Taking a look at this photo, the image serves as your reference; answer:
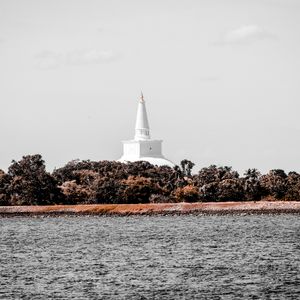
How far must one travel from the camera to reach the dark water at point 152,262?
57312mm

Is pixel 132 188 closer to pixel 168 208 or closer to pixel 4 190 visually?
pixel 168 208

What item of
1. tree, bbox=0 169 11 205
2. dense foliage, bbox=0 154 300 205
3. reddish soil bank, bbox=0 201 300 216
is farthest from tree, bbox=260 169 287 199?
tree, bbox=0 169 11 205

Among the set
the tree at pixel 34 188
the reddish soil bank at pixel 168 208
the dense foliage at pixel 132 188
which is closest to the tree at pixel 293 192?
the dense foliage at pixel 132 188

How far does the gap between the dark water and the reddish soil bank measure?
31.6 metres

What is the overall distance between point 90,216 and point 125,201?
6624 millimetres

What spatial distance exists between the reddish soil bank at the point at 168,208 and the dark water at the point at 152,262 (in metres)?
31.6

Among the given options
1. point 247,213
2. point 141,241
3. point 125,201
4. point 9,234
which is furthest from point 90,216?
point 141,241

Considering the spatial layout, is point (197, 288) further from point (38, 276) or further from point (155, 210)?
point (155, 210)

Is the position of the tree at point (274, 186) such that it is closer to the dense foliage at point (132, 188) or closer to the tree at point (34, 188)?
the dense foliage at point (132, 188)

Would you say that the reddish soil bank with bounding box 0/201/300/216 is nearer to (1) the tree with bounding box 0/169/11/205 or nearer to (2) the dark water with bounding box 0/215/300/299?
(1) the tree with bounding box 0/169/11/205

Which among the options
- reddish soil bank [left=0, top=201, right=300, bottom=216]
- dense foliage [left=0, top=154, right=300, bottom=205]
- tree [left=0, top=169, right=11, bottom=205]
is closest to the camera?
reddish soil bank [left=0, top=201, right=300, bottom=216]

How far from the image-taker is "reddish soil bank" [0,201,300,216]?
521 feet

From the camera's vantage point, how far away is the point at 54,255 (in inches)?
3228

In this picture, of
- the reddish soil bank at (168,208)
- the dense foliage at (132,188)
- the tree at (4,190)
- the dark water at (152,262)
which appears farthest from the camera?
the tree at (4,190)
